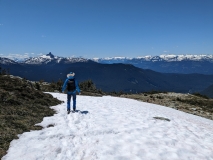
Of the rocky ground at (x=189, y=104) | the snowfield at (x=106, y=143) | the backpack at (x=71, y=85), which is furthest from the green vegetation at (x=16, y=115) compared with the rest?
the rocky ground at (x=189, y=104)

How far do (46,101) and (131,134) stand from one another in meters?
10.1

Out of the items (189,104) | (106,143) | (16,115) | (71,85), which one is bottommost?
(189,104)

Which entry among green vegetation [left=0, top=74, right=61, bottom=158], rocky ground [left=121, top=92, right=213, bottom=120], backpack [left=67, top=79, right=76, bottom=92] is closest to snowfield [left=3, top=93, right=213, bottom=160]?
green vegetation [left=0, top=74, right=61, bottom=158]

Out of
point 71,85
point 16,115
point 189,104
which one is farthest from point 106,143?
point 189,104

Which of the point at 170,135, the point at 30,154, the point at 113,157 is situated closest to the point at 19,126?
the point at 30,154

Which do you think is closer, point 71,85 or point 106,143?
point 106,143

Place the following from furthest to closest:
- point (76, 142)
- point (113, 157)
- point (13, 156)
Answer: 1. point (76, 142)
2. point (113, 157)
3. point (13, 156)

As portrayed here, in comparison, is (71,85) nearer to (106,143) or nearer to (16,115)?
(16,115)

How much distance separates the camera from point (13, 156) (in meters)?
6.89

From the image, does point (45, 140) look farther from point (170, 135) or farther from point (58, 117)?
point (170, 135)

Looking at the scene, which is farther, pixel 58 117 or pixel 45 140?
pixel 58 117

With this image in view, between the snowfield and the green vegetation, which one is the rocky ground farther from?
the green vegetation

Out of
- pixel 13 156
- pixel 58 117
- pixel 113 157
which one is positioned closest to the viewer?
pixel 13 156

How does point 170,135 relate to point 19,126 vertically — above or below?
below
